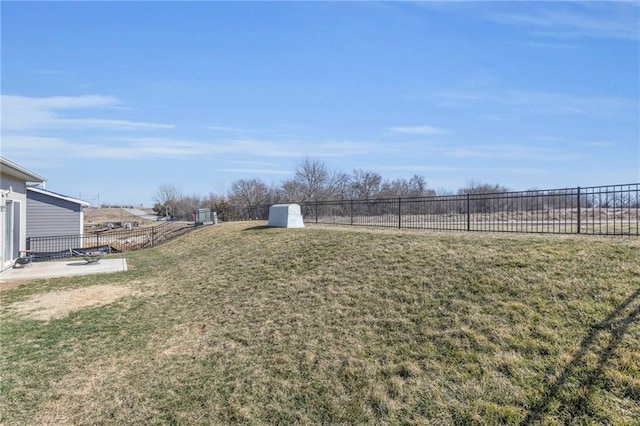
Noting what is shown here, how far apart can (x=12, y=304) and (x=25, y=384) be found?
4192 millimetres

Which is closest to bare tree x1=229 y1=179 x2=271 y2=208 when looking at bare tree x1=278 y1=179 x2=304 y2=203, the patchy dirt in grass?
bare tree x1=278 y1=179 x2=304 y2=203

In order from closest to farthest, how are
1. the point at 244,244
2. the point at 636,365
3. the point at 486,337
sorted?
the point at 636,365 → the point at 486,337 → the point at 244,244

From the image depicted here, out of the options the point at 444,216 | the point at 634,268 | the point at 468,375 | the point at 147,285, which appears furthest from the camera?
the point at 444,216

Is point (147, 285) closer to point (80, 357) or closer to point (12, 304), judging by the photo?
point (12, 304)

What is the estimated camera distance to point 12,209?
12.2m

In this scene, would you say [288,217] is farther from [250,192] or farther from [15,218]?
[250,192]

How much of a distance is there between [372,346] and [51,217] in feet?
61.6

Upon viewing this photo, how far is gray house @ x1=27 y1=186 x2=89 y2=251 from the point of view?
1722cm

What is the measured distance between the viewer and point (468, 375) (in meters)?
3.88

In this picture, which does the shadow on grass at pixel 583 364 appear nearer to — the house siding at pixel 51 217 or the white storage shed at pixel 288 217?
the white storage shed at pixel 288 217

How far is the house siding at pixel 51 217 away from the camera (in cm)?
1727

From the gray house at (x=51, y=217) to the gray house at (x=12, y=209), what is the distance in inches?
150

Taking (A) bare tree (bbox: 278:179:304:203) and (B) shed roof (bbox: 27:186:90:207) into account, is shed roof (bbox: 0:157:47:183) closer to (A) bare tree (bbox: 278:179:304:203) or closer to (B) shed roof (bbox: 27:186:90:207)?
(B) shed roof (bbox: 27:186:90:207)

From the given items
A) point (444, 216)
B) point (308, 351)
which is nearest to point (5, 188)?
point (308, 351)
